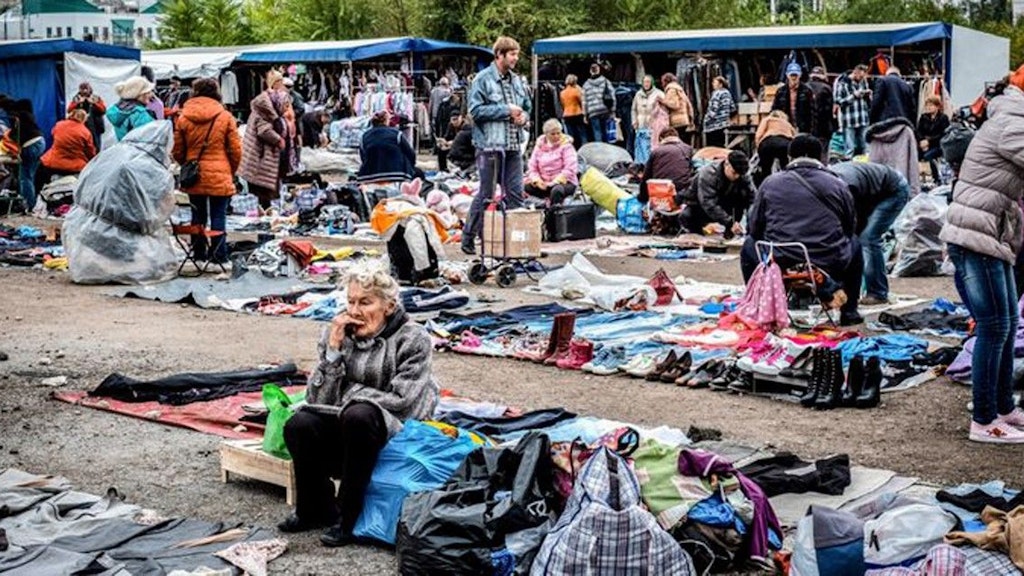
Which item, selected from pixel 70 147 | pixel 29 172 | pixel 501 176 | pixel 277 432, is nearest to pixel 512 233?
pixel 501 176

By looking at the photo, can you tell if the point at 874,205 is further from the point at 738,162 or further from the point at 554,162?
the point at 554,162

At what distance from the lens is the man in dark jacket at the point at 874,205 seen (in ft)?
38.1

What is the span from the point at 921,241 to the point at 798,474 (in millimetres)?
7663

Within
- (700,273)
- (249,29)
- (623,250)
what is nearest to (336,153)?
(623,250)

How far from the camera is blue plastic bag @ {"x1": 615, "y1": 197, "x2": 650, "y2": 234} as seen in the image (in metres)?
18.2

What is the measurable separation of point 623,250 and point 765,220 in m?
5.27

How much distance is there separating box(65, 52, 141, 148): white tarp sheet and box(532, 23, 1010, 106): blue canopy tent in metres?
9.04

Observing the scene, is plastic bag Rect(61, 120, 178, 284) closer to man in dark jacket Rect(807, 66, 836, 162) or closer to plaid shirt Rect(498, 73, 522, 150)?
plaid shirt Rect(498, 73, 522, 150)

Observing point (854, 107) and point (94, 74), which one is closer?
point (854, 107)

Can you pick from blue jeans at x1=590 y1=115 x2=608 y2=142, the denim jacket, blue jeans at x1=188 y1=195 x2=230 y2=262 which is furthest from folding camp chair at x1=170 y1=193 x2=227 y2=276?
blue jeans at x1=590 y1=115 x2=608 y2=142

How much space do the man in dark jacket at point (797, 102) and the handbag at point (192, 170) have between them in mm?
10475

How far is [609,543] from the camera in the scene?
5.31 m

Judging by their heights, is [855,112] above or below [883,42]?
below

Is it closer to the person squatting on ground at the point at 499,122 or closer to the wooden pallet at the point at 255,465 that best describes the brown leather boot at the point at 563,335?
the wooden pallet at the point at 255,465
